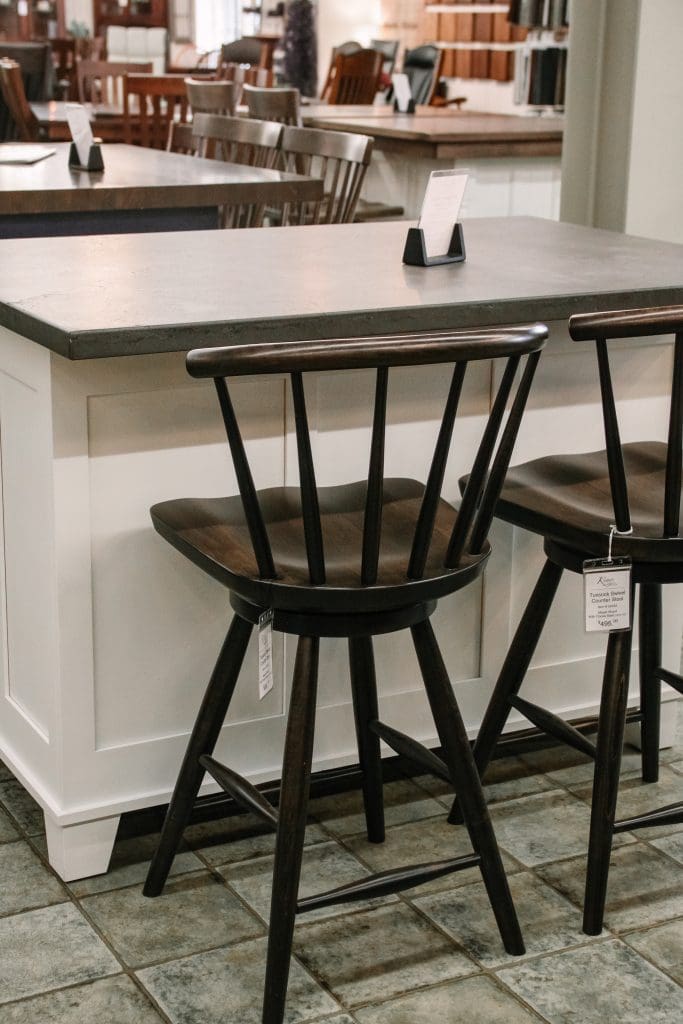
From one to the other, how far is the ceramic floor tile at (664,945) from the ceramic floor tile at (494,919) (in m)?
0.08

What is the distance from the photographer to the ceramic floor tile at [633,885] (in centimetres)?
203

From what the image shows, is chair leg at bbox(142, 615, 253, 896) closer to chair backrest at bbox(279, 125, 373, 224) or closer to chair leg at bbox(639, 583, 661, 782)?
chair leg at bbox(639, 583, 661, 782)

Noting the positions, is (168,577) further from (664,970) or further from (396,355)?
(664,970)

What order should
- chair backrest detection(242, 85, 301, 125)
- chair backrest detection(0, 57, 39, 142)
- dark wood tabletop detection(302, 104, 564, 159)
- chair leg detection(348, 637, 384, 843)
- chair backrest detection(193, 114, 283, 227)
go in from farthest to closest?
dark wood tabletop detection(302, 104, 564, 159) < chair backrest detection(242, 85, 301, 125) < chair backrest detection(0, 57, 39, 142) < chair backrest detection(193, 114, 283, 227) < chair leg detection(348, 637, 384, 843)

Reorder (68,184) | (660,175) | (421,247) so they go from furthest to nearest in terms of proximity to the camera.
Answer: (68,184) < (660,175) < (421,247)

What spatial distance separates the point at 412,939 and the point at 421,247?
116 cm

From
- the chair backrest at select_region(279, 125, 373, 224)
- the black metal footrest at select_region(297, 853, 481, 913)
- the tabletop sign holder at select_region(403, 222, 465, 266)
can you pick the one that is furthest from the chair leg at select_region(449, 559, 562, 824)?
the chair backrest at select_region(279, 125, 373, 224)

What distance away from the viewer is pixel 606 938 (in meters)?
1.97

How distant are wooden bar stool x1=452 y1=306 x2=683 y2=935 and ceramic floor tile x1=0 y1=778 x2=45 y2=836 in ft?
2.36

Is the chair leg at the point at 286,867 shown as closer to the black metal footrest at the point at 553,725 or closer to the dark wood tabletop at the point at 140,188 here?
the black metal footrest at the point at 553,725

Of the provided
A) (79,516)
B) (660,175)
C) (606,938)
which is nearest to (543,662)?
(606,938)

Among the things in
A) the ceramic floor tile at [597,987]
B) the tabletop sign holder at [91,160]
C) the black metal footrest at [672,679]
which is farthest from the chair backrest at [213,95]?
the ceramic floor tile at [597,987]

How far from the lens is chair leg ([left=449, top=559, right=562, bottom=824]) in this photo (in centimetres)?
217

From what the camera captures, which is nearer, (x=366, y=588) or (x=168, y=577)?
(x=366, y=588)
